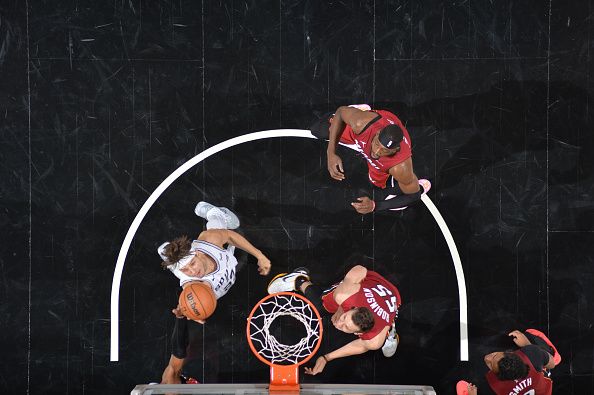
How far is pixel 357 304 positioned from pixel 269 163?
72.4 inches

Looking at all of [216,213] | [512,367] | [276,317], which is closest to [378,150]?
[216,213]

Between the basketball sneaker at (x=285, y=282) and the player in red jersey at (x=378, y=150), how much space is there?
93 centimetres

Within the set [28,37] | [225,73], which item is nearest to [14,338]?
[28,37]

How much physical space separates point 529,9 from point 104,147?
4.91m

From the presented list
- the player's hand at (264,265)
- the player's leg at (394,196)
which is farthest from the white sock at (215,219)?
the player's leg at (394,196)

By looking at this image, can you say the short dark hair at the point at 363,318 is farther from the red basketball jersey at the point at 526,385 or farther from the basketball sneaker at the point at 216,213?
the basketball sneaker at the point at 216,213

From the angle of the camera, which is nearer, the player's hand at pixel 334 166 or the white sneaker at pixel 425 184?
the player's hand at pixel 334 166

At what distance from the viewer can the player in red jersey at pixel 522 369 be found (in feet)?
18.8

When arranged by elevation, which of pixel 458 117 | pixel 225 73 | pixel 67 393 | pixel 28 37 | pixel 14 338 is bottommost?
pixel 67 393

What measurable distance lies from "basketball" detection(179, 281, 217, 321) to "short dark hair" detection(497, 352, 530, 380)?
2896 mm

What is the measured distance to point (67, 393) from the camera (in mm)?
6434

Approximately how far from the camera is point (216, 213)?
244 inches

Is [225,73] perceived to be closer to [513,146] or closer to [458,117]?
[458,117]

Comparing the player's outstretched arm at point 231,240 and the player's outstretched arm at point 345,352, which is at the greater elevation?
the player's outstretched arm at point 231,240
